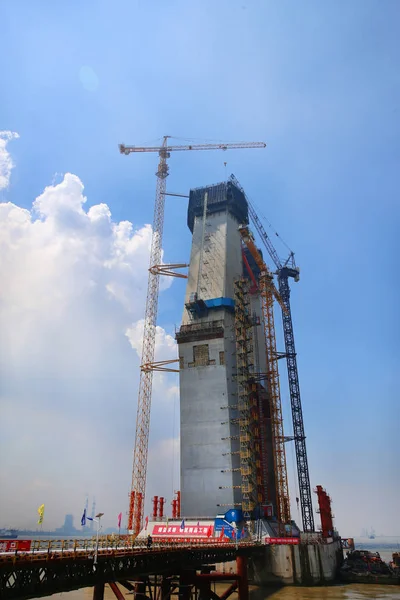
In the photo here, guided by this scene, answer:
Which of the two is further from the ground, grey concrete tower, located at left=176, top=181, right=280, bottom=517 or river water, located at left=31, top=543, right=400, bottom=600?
grey concrete tower, located at left=176, top=181, right=280, bottom=517

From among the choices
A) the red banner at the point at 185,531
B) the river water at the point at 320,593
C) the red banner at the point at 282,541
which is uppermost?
the red banner at the point at 185,531

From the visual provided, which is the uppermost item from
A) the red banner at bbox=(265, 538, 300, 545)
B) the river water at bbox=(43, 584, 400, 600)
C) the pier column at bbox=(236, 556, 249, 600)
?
the red banner at bbox=(265, 538, 300, 545)

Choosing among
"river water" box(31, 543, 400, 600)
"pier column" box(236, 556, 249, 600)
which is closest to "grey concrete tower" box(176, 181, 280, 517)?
"river water" box(31, 543, 400, 600)

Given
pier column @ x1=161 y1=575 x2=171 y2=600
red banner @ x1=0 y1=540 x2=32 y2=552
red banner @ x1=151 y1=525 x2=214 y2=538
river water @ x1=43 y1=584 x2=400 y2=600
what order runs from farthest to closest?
1. red banner @ x1=151 y1=525 x2=214 y2=538
2. river water @ x1=43 y1=584 x2=400 y2=600
3. pier column @ x1=161 y1=575 x2=171 y2=600
4. red banner @ x1=0 y1=540 x2=32 y2=552

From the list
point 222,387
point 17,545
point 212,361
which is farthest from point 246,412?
point 17,545

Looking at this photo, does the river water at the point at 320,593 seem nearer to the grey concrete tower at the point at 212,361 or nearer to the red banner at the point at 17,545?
the grey concrete tower at the point at 212,361

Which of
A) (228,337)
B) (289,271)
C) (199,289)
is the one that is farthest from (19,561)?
(289,271)

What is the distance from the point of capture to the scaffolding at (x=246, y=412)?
83.6m

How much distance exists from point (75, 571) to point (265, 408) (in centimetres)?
8241

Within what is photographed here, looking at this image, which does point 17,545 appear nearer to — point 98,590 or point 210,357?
point 98,590

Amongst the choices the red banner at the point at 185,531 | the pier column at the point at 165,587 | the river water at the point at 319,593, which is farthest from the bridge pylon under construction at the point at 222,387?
the pier column at the point at 165,587

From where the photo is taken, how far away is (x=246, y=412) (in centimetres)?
8856

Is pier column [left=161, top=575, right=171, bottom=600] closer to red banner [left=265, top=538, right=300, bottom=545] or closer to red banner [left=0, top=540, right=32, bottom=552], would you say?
red banner [left=0, top=540, right=32, bottom=552]

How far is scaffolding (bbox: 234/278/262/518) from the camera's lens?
83.6m
